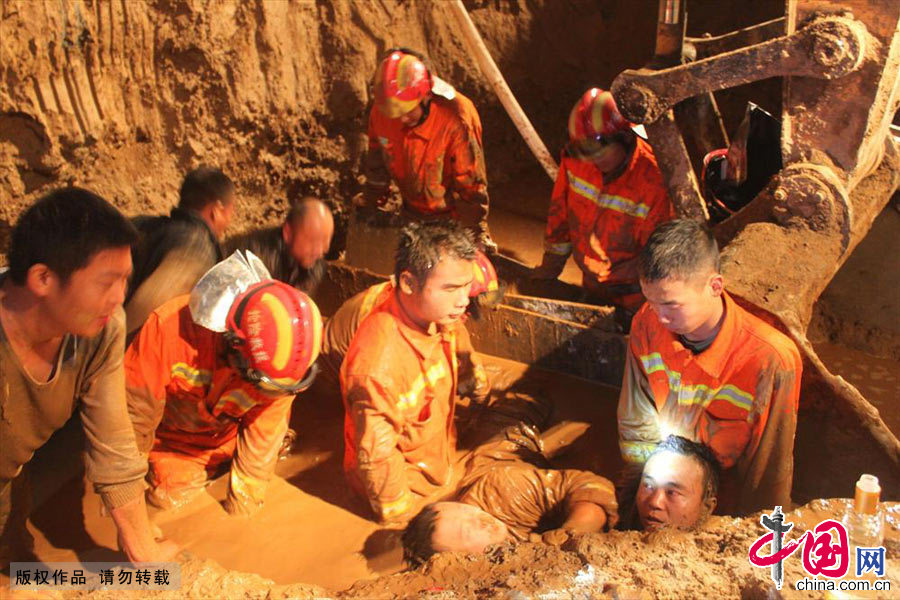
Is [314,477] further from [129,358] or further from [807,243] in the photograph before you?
[807,243]

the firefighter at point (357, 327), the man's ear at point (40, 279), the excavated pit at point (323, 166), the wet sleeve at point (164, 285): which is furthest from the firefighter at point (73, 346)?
the firefighter at point (357, 327)

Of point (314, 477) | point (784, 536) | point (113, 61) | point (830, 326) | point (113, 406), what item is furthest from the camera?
point (113, 61)

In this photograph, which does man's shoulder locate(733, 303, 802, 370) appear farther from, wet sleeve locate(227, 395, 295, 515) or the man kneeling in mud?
wet sleeve locate(227, 395, 295, 515)

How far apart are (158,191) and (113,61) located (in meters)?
0.96

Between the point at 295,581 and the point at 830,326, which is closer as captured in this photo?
the point at 295,581

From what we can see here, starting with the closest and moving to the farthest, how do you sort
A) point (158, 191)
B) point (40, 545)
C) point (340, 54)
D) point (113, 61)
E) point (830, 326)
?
point (40, 545)
point (830, 326)
point (113, 61)
point (158, 191)
point (340, 54)

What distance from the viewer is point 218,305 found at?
3318 millimetres

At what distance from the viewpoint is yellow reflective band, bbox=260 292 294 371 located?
3.26 m

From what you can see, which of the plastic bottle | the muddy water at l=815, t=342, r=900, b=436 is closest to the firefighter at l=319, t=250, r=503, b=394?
the plastic bottle

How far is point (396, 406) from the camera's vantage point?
360 centimetres

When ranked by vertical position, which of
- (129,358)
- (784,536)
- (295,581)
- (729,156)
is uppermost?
(729,156)

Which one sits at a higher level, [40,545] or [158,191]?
[158,191]

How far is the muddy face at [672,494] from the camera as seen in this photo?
3.11 meters

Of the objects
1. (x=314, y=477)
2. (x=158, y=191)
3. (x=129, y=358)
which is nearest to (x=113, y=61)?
(x=158, y=191)
